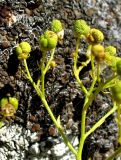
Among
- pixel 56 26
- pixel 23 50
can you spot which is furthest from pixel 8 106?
pixel 56 26

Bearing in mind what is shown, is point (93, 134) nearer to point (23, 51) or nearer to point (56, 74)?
point (56, 74)

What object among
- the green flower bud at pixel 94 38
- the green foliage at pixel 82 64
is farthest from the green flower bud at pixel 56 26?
the green flower bud at pixel 94 38

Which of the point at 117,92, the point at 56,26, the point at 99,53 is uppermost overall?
the point at 56,26

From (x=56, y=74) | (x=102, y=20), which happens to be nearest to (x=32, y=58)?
(x=56, y=74)

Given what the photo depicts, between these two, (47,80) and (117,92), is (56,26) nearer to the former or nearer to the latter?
(47,80)

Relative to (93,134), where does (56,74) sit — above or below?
above

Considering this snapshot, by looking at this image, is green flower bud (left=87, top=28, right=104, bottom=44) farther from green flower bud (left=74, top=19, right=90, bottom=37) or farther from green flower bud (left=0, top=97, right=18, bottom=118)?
green flower bud (left=0, top=97, right=18, bottom=118)

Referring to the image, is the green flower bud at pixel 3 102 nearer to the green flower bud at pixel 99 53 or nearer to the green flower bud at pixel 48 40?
the green flower bud at pixel 48 40
